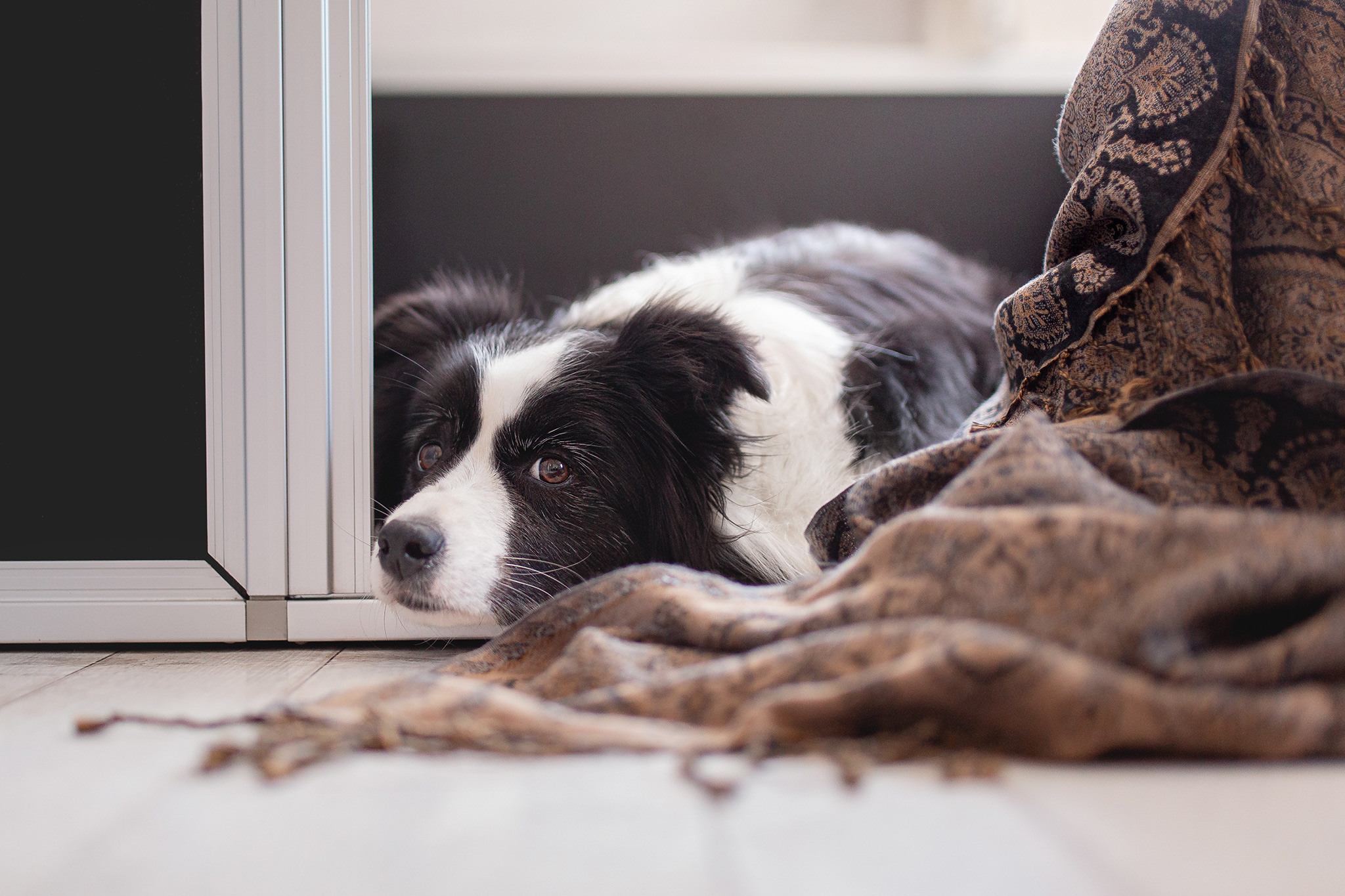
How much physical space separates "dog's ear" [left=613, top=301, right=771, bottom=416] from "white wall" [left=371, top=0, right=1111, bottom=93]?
1.08 m

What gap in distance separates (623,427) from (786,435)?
0.29 m

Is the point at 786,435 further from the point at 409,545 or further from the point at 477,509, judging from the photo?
the point at 409,545

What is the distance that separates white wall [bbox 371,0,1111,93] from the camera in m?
2.34

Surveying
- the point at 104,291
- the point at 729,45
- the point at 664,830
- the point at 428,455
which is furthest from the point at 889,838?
the point at 729,45

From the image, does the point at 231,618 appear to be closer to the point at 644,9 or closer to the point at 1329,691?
the point at 1329,691

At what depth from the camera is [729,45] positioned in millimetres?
2842

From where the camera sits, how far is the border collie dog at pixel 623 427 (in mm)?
1229

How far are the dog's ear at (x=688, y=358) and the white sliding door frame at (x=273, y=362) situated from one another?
1.43 feet

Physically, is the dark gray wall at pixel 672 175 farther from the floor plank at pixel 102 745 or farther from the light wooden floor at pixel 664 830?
the light wooden floor at pixel 664 830

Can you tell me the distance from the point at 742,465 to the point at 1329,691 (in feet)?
3.04

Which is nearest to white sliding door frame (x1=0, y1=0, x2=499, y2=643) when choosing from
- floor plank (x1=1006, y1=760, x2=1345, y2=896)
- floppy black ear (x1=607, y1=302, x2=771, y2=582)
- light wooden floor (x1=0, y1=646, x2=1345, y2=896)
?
floppy black ear (x1=607, y1=302, x2=771, y2=582)

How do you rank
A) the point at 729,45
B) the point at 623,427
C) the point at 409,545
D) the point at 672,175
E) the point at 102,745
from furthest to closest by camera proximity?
the point at 729,45 < the point at 672,175 < the point at 623,427 < the point at 409,545 < the point at 102,745

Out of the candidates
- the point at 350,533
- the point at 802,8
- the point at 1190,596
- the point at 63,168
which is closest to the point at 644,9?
the point at 802,8

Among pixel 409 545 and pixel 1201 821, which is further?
pixel 409 545
